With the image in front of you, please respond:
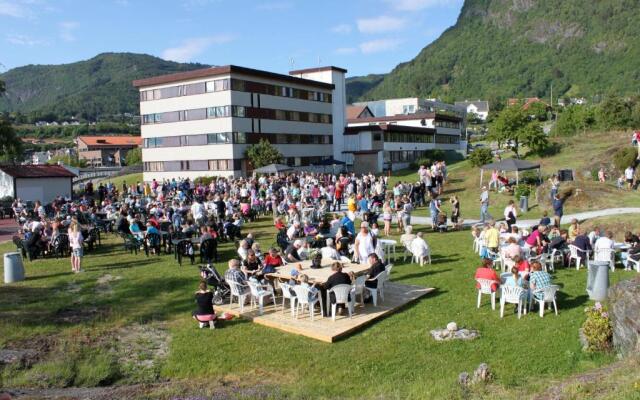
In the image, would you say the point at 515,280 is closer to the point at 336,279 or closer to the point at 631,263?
the point at 336,279

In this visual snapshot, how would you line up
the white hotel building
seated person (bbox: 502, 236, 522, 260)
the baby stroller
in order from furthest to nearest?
the white hotel building
seated person (bbox: 502, 236, 522, 260)
the baby stroller

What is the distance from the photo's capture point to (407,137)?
63375mm

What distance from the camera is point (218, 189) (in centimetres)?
3058

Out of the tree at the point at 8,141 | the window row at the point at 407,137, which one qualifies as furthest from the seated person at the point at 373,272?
the window row at the point at 407,137

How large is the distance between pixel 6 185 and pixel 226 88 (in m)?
19.4

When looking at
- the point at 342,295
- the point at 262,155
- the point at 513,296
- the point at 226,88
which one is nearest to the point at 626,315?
the point at 513,296

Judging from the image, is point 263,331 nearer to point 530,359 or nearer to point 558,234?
point 530,359

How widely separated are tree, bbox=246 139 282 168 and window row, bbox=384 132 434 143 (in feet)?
57.4

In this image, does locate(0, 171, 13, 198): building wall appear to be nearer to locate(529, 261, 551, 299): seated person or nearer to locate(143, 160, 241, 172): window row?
locate(143, 160, 241, 172): window row

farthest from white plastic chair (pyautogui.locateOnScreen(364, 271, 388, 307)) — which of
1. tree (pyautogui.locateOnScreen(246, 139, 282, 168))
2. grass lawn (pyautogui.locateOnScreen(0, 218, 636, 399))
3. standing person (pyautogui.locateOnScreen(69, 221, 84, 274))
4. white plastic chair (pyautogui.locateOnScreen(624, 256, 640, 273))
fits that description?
tree (pyautogui.locateOnScreen(246, 139, 282, 168))

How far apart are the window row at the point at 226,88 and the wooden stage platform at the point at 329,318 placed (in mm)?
36282

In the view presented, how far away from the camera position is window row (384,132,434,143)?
59078mm

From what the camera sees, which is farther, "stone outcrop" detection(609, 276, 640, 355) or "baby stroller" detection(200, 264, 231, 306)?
"baby stroller" detection(200, 264, 231, 306)

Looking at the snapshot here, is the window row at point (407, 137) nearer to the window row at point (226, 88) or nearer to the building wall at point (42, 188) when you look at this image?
the window row at point (226, 88)
